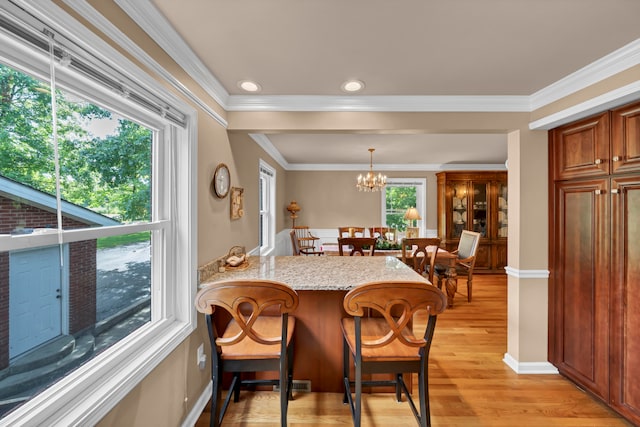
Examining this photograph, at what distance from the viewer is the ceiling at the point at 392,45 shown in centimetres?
127

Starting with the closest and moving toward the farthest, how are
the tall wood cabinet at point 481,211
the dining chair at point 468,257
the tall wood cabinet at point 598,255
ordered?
the tall wood cabinet at point 598,255 < the dining chair at point 468,257 < the tall wood cabinet at point 481,211

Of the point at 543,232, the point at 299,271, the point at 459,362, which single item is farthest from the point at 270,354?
the point at 543,232

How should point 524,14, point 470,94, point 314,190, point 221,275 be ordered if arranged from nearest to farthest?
1. point 524,14
2. point 221,275
3. point 470,94
4. point 314,190

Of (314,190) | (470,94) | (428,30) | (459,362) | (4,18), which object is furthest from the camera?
(314,190)

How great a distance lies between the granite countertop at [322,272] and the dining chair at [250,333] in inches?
11.2

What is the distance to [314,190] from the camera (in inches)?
234

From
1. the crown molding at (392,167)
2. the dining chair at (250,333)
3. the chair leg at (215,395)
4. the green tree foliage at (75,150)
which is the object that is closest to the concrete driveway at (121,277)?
the green tree foliage at (75,150)

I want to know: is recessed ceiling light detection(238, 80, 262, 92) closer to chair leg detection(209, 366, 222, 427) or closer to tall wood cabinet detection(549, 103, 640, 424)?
chair leg detection(209, 366, 222, 427)

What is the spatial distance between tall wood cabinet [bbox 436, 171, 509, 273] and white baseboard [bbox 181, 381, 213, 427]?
4.83 metres

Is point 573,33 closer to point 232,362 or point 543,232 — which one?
point 543,232

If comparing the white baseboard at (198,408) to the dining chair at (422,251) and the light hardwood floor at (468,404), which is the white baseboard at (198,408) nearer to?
the light hardwood floor at (468,404)

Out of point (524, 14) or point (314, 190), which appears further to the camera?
point (314, 190)

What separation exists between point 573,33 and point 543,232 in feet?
4.77

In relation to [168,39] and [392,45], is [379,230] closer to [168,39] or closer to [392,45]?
[392,45]
